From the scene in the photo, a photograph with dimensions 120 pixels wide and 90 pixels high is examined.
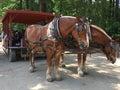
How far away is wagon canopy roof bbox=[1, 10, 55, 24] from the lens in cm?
1222

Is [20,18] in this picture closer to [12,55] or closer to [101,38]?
[12,55]

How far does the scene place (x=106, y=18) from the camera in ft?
75.7

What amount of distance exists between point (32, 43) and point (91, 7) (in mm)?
11945

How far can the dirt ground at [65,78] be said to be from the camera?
25.1 feet

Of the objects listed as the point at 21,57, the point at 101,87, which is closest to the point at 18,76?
the point at 101,87

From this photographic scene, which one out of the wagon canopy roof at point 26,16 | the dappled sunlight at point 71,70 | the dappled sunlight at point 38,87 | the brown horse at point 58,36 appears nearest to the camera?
the dappled sunlight at point 38,87

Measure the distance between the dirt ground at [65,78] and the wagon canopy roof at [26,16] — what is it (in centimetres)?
234

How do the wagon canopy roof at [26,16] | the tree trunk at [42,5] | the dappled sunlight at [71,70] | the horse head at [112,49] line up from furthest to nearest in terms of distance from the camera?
the tree trunk at [42,5]
the wagon canopy roof at [26,16]
the dappled sunlight at [71,70]
the horse head at [112,49]

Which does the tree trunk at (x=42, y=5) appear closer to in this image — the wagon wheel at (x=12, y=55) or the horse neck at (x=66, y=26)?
the wagon wheel at (x=12, y=55)

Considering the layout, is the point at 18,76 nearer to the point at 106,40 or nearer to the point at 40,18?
the point at 106,40

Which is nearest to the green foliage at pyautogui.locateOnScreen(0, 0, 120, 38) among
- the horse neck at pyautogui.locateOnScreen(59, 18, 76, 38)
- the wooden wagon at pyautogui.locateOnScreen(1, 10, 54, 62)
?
the wooden wagon at pyautogui.locateOnScreen(1, 10, 54, 62)

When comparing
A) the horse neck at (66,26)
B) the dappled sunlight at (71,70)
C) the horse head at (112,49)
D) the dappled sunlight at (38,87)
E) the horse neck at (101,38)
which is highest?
the horse neck at (66,26)

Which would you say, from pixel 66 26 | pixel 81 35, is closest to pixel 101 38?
pixel 81 35

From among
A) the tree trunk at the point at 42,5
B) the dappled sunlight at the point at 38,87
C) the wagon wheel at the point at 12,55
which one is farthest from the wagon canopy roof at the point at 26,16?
the tree trunk at the point at 42,5
